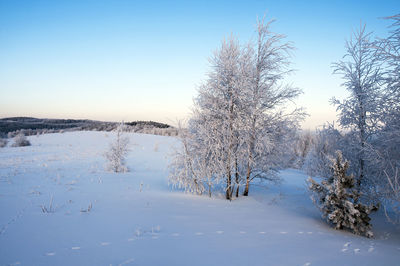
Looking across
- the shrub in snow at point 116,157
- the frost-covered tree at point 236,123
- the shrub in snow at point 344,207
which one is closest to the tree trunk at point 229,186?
the frost-covered tree at point 236,123

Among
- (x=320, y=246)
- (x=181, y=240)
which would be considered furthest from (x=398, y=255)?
(x=181, y=240)

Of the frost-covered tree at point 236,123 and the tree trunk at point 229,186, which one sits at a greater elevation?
the frost-covered tree at point 236,123

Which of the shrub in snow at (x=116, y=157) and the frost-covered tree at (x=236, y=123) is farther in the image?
the shrub in snow at (x=116, y=157)

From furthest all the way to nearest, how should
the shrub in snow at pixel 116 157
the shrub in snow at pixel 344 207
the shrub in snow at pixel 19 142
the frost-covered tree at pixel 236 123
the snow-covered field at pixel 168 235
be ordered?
the shrub in snow at pixel 19 142, the shrub in snow at pixel 116 157, the frost-covered tree at pixel 236 123, the shrub in snow at pixel 344 207, the snow-covered field at pixel 168 235

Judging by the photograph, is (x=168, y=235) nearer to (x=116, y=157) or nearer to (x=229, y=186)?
(x=229, y=186)

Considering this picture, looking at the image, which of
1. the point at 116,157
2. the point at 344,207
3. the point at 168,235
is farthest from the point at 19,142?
the point at 344,207

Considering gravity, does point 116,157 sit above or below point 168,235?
above

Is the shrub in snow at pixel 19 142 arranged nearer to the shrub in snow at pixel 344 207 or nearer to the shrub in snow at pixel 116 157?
the shrub in snow at pixel 116 157

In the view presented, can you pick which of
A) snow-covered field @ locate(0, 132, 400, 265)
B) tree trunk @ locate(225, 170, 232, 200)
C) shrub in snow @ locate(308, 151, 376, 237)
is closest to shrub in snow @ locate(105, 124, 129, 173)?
snow-covered field @ locate(0, 132, 400, 265)

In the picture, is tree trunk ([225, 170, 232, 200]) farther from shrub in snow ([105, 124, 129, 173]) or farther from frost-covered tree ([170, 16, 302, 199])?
shrub in snow ([105, 124, 129, 173])

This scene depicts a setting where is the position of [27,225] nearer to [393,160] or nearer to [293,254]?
[293,254]

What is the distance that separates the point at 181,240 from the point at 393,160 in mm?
5862

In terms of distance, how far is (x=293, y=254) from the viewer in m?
3.70

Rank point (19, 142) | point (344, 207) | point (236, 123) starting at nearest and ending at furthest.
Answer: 1. point (344, 207)
2. point (236, 123)
3. point (19, 142)
